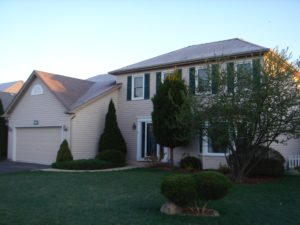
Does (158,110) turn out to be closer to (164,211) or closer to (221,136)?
(221,136)

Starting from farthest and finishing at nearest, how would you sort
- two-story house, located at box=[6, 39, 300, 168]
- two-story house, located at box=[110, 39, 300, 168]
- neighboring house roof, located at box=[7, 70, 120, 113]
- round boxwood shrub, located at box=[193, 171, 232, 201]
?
neighboring house roof, located at box=[7, 70, 120, 113], two-story house, located at box=[6, 39, 300, 168], two-story house, located at box=[110, 39, 300, 168], round boxwood shrub, located at box=[193, 171, 232, 201]

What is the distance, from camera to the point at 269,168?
14891 millimetres

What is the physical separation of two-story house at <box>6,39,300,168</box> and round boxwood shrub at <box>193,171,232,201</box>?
9801mm

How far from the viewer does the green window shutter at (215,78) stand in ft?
41.7

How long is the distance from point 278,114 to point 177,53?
10.4 metres

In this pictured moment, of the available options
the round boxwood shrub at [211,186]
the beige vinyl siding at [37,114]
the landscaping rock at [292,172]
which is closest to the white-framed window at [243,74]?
the round boxwood shrub at [211,186]

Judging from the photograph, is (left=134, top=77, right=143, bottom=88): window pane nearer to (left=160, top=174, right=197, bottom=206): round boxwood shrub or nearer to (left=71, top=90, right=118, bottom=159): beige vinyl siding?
(left=71, top=90, right=118, bottom=159): beige vinyl siding

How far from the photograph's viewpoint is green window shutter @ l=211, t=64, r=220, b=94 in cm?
1271

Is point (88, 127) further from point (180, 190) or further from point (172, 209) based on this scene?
point (180, 190)

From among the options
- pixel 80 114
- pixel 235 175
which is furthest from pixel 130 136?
pixel 235 175

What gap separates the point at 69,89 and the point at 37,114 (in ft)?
7.77

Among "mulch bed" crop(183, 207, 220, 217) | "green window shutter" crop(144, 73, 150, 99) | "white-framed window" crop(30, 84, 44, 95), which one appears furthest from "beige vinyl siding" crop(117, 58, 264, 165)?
"mulch bed" crop(183, 207, 220, 217)

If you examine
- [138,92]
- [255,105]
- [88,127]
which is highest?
[138,92]

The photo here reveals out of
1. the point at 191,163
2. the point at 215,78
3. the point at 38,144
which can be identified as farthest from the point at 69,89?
the point at 215,78
